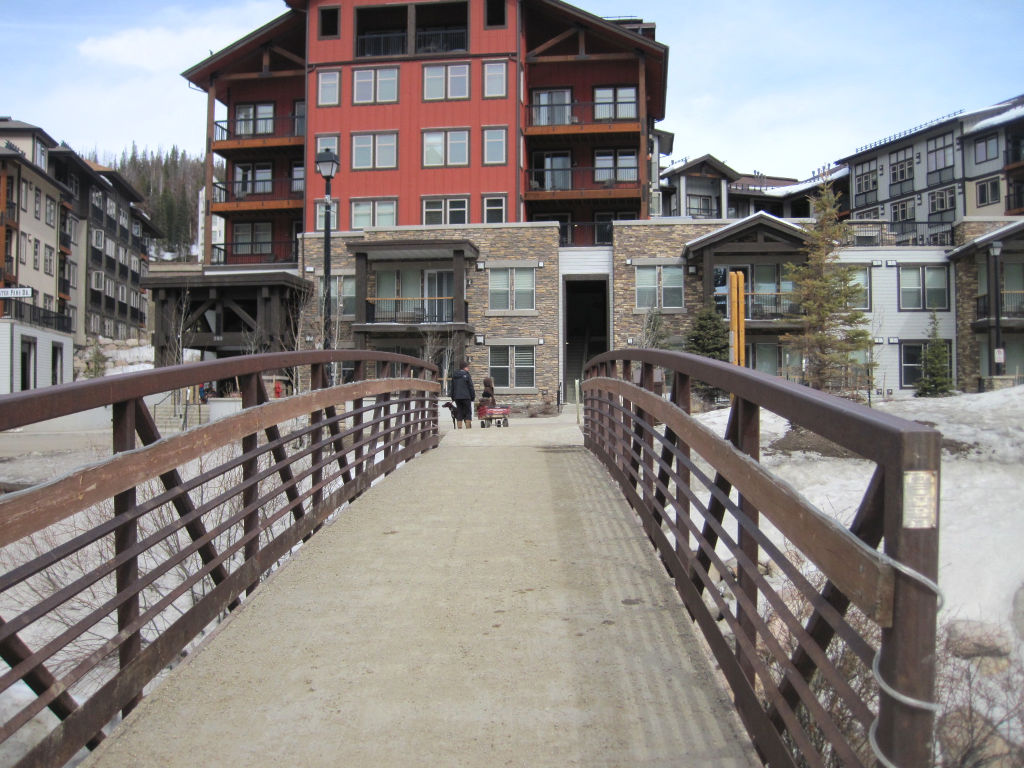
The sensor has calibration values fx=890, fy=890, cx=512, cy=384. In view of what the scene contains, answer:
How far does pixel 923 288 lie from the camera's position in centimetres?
3862

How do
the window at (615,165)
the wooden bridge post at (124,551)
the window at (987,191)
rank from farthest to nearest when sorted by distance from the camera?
the window at (987,191), the window at (615,165), the wooden bridge post at (124,551)

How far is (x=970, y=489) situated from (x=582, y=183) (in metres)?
32.0

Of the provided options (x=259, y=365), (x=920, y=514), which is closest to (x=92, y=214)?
(x=259, y=365)

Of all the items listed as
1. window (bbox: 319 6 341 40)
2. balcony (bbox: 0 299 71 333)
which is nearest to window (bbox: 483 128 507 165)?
window (bbox: 319 6 341 40)

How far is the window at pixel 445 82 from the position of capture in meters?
41.0

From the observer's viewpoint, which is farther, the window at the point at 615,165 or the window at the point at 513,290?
the window at the point at 615,165

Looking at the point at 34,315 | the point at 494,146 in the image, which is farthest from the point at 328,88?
the point at 34,315

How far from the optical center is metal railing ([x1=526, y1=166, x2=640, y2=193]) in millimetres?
41969

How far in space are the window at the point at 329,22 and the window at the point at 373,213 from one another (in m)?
8.23

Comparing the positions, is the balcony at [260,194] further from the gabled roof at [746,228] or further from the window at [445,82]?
the gabled roof at [746,228]

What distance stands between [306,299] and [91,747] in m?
35.0

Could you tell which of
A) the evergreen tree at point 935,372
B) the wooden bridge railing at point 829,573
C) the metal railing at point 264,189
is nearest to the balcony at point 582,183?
the metal railing at point 264,189

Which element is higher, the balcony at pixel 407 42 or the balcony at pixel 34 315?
the balcony at pixel 407 42

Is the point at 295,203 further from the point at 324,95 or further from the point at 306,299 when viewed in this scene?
the point at 306,299
